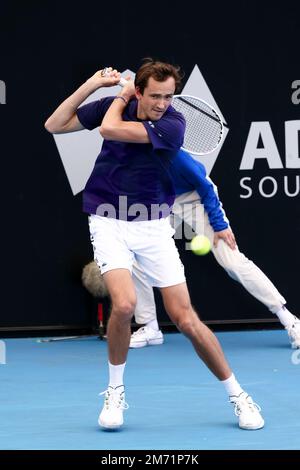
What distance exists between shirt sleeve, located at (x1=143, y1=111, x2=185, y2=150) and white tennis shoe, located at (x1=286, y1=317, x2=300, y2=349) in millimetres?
2951

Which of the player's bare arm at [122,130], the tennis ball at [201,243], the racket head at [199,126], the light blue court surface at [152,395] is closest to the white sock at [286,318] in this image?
the light blue court surface at [152,395]

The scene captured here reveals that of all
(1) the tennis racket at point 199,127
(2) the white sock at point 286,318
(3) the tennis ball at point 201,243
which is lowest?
(2) the white sock at point 286,318

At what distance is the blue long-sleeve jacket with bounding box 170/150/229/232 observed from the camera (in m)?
8.36

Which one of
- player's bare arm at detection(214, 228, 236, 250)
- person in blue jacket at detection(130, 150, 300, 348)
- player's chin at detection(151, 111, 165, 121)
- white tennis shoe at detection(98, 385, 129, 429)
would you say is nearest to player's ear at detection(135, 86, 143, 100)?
player's chin at detection(151, 111, 165, 121)

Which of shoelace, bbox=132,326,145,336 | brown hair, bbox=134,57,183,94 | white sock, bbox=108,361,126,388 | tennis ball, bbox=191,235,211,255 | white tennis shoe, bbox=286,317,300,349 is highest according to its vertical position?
brown hair, bbox=134,57,183,94

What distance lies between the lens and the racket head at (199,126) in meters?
8.47

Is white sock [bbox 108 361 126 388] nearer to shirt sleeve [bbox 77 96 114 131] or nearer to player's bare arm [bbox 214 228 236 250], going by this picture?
shirt sleeve [bbox 77 96 114 131]

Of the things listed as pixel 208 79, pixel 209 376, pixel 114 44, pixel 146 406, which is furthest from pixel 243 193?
pixel 146 406

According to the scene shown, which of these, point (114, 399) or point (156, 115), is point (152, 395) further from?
point (156, 115)

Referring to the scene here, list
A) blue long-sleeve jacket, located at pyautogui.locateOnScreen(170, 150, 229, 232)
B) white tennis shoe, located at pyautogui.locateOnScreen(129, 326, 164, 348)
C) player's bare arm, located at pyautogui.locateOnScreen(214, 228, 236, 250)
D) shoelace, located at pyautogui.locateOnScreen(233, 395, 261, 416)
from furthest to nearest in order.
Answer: white tennis shoe, located at pyautogui.locateOnScreen(129, 326, 164, 348), player's bare arm, located at pyautogui.locateOnScreen(214, 228, 236, 250), blue long-sleeve jacket, located at pyautogui.locateOnScreen(170, 150, 229, 232), shoelace, located at pyautogui.locateOnScreen(233, 395, 261, 416)

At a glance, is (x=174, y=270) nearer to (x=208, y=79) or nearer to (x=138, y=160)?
(x=138, y=160)

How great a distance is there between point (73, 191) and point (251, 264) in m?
1.45

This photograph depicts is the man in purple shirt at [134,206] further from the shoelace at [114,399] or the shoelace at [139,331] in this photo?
the shoelace at [139,331]

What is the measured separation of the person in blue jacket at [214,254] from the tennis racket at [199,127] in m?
0.12
